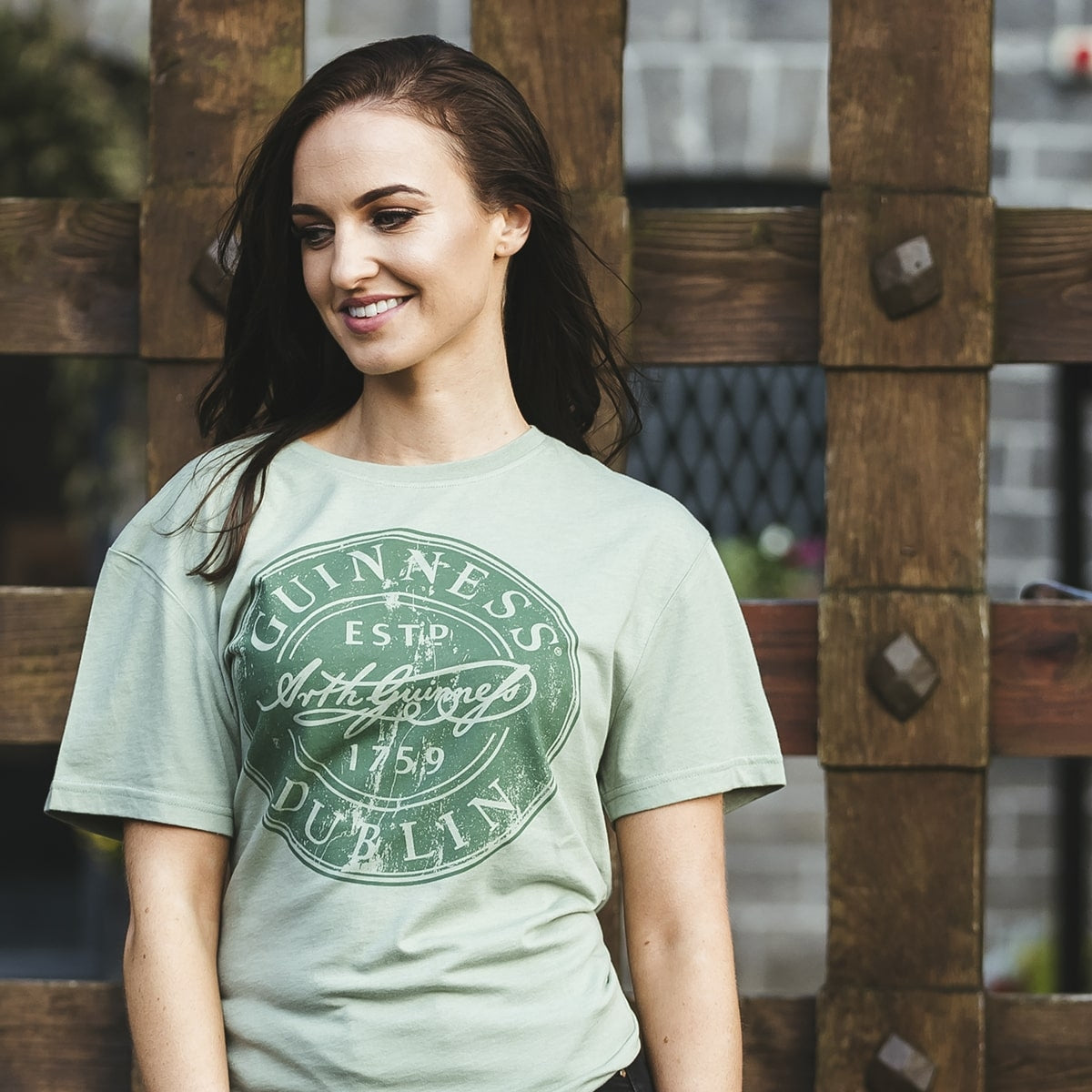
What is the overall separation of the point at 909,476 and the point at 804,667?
0.91 ft

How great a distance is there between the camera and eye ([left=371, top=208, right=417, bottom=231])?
159 cm

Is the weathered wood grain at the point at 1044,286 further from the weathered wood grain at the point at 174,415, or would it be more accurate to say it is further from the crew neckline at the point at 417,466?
the weathered wood grain at the point at 174,415

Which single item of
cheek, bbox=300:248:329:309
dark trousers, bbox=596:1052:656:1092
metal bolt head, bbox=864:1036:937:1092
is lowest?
metal bolt head, bbox=864:1036:937:1092

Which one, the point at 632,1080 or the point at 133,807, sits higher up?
the point at 133,807

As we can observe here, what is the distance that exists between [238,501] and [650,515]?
409 millimetres

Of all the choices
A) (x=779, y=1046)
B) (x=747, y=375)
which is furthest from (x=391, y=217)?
(x=747, y=375)

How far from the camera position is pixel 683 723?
165cm

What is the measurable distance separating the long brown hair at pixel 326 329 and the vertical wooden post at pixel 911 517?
0.35 metres

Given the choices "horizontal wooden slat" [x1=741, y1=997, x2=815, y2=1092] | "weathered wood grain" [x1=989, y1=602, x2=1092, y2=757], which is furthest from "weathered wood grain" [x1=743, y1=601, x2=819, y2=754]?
"horizontal wooden slat" [x1=741, y1=997, x2=815, y2=1092]

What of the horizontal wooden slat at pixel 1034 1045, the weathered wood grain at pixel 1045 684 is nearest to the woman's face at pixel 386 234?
the weathered wood grain at pixel 1045 684

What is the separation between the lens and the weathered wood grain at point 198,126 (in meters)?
2.14

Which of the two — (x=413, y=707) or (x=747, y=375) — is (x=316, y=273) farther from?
(x=747, y=375)

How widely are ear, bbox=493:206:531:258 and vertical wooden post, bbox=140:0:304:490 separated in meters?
0.55

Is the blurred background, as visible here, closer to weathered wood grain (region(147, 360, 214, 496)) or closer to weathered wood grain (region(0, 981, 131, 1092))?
weathered wood grain (region(0, 981, 131, 1092))
